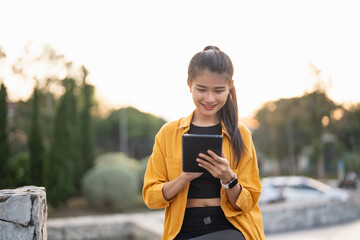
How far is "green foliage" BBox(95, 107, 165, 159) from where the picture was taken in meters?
34.6

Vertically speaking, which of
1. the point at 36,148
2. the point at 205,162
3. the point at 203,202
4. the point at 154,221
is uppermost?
the point at 205,162

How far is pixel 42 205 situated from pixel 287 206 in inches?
335

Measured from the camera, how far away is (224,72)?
1906 mm

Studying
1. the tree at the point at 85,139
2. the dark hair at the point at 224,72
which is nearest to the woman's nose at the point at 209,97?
the dark hair at the point at 224,72

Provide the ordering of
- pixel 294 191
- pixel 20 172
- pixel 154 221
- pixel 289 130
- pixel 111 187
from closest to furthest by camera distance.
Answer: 1. pixel 154 221
2. pixel 20 172
3. pixel 111 187
4. pixel 294 191
5. pixel 289 130

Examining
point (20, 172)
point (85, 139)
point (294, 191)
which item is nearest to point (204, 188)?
point (20, 172)

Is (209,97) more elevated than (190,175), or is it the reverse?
(209,97)

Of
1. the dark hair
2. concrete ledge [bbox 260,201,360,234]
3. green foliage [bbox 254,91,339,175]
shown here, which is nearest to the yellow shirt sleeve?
the dark hair

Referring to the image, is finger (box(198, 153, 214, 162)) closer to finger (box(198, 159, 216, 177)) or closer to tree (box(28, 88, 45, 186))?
finger (box(198, 159, 216, 177))

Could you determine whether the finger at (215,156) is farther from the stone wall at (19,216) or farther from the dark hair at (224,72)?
the stone wall at (19,216)

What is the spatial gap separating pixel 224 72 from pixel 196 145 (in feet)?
1.24

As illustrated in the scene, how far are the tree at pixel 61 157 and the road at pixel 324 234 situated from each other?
830cm

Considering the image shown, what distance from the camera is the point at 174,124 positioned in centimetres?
208

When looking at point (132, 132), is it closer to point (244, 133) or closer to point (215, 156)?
point (244, 133)
